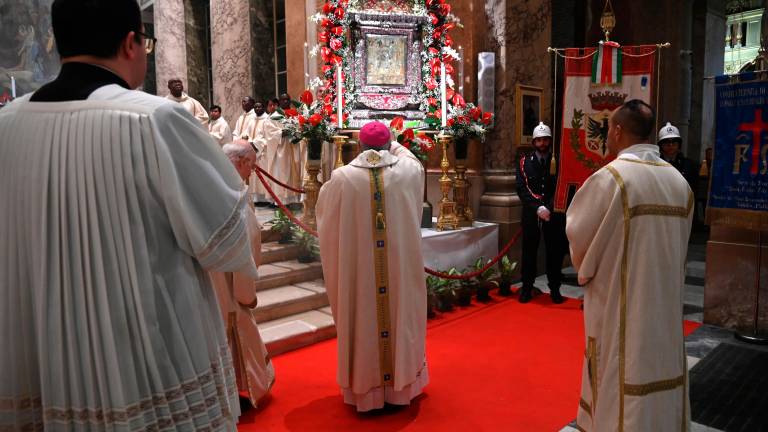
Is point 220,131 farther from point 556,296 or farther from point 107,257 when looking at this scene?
point 107,257

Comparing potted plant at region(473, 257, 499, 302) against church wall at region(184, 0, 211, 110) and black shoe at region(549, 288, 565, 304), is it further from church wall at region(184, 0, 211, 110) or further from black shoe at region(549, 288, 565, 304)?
church wall at region(184, 0, 211, 110)

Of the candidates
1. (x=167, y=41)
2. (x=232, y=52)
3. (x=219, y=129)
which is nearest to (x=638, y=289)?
(x=219, y=129)

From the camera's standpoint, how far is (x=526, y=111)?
26.3 feet

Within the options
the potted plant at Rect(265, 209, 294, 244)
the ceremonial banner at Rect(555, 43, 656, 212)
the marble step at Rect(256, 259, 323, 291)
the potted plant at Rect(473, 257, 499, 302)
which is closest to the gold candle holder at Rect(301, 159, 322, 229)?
the potted plant at Rect(265, 209, 294, 244)

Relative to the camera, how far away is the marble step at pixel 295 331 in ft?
16.7

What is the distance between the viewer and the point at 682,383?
285 centimetres

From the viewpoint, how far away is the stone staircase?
17.2 feet

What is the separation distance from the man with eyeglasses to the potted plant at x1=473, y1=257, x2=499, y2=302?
560 cm

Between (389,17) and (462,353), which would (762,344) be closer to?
(462,353)

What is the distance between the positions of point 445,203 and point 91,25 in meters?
6.04

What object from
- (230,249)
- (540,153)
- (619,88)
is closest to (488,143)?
(540,153)

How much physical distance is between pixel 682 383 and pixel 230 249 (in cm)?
240

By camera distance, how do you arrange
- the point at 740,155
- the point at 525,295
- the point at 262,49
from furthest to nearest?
1. the point at 262,49
2. the point at 525,295
3. the point at 740,155

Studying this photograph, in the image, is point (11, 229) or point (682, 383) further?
point (682, 383)
